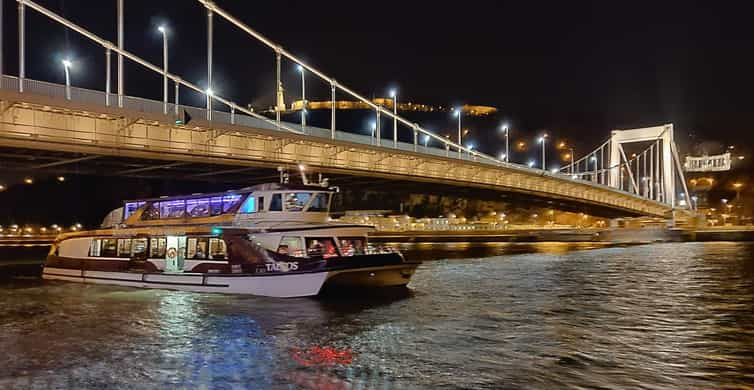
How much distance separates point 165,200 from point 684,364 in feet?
74.0

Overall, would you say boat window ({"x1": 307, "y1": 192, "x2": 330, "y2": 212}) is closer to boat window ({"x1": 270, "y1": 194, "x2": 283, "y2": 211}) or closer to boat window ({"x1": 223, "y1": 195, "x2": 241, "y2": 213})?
boat window ({"x1": 270, "y1": 194, "x2": 283, "y2": 211})

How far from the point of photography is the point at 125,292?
88.5 ft

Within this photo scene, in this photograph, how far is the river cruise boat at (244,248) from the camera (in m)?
23.5

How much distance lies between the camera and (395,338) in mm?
16375

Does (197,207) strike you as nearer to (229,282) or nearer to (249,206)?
(249,206)

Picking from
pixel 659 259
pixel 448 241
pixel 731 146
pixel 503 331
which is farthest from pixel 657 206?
pixel 503 331

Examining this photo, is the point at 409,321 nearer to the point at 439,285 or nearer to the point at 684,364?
the point at 684,364

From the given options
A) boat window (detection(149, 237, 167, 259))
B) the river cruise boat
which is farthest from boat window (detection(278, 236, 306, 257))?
boat window (detection(149, 237, 167, 259))

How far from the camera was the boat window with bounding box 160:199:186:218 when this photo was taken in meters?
28.6

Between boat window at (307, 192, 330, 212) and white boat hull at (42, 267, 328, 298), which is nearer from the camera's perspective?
white boat hull at (42, 267, 328, 298)

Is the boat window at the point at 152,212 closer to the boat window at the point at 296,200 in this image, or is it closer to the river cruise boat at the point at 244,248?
the river cruise boat at the point at 244,248

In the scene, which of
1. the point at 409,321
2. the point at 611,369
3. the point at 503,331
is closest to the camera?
the point at 611,369

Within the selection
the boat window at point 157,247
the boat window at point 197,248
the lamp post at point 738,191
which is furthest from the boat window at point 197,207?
the lamp post at point 738,191

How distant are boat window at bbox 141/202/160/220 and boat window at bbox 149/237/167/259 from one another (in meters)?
1.67
